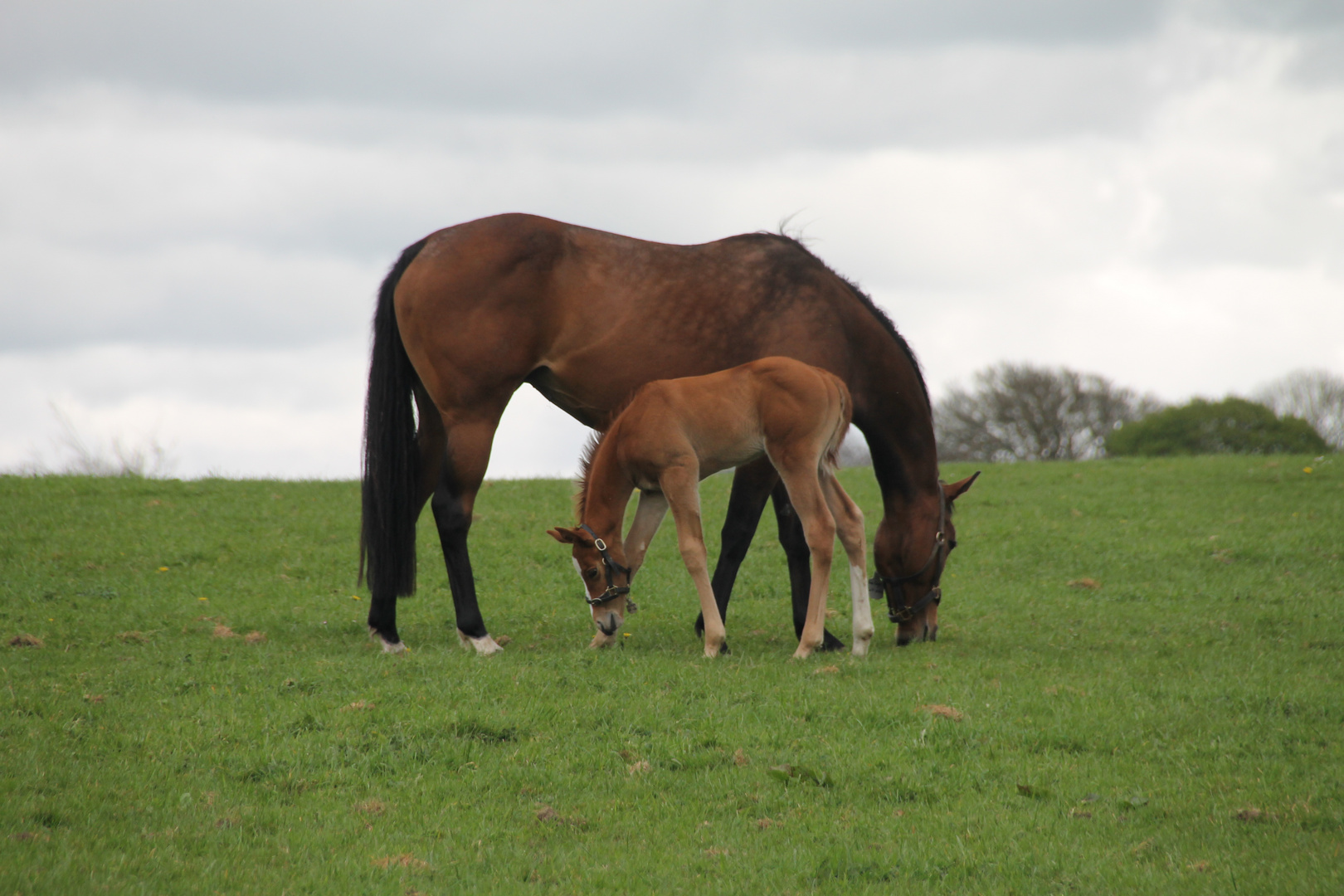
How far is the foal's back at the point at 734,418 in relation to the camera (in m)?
7.80

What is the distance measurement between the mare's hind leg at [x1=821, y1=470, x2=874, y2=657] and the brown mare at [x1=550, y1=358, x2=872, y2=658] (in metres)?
0.01

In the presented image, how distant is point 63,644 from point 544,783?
5.36 metres

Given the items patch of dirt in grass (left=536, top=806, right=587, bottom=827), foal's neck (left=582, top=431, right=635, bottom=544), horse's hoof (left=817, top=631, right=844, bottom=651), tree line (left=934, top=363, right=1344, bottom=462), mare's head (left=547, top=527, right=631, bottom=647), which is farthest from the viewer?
tree line (left=934, top=363, right=1344, bottom=462)

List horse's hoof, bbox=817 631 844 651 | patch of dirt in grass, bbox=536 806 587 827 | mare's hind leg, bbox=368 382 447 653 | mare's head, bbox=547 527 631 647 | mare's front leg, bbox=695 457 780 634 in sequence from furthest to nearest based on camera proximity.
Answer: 1. mare's hind leg, bbox=368 382 447 653
2. mare's front leg, bbox=695 457 780 634
3. horse's hoof, bbox=817 631 844 651
4. mare's head, bbox=547 527 631 647
5. patch of dirt in grass, bbox=536 806 587 827

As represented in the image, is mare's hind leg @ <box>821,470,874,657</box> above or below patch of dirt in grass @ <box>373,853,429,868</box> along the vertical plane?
above

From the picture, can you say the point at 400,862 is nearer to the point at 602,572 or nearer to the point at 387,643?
the point at 602,572

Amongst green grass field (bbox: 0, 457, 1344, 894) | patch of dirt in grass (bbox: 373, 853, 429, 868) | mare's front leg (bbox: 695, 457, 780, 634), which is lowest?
patch of dirt in grass (bbox: 373, 853, 429, 868)

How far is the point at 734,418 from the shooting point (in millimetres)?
7820

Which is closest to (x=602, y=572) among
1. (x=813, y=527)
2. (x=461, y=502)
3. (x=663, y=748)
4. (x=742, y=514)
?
(x=461, y=502)

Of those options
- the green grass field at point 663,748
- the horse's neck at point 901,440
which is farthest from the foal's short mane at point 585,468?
the horse's neck at point 901,440

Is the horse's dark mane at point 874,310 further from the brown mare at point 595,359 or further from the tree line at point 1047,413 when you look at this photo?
the tree line at point 1047,413

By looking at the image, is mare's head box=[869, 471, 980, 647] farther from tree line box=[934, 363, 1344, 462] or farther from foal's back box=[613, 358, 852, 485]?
tree line box=[934, 363, 1344, 462]

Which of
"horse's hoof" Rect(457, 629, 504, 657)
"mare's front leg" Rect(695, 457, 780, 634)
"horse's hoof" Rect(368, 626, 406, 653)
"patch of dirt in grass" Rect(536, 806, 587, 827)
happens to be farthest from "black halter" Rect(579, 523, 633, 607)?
"patch of dirt in grass" Rect(536, 806, 587, 827)

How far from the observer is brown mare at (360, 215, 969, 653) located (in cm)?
827
